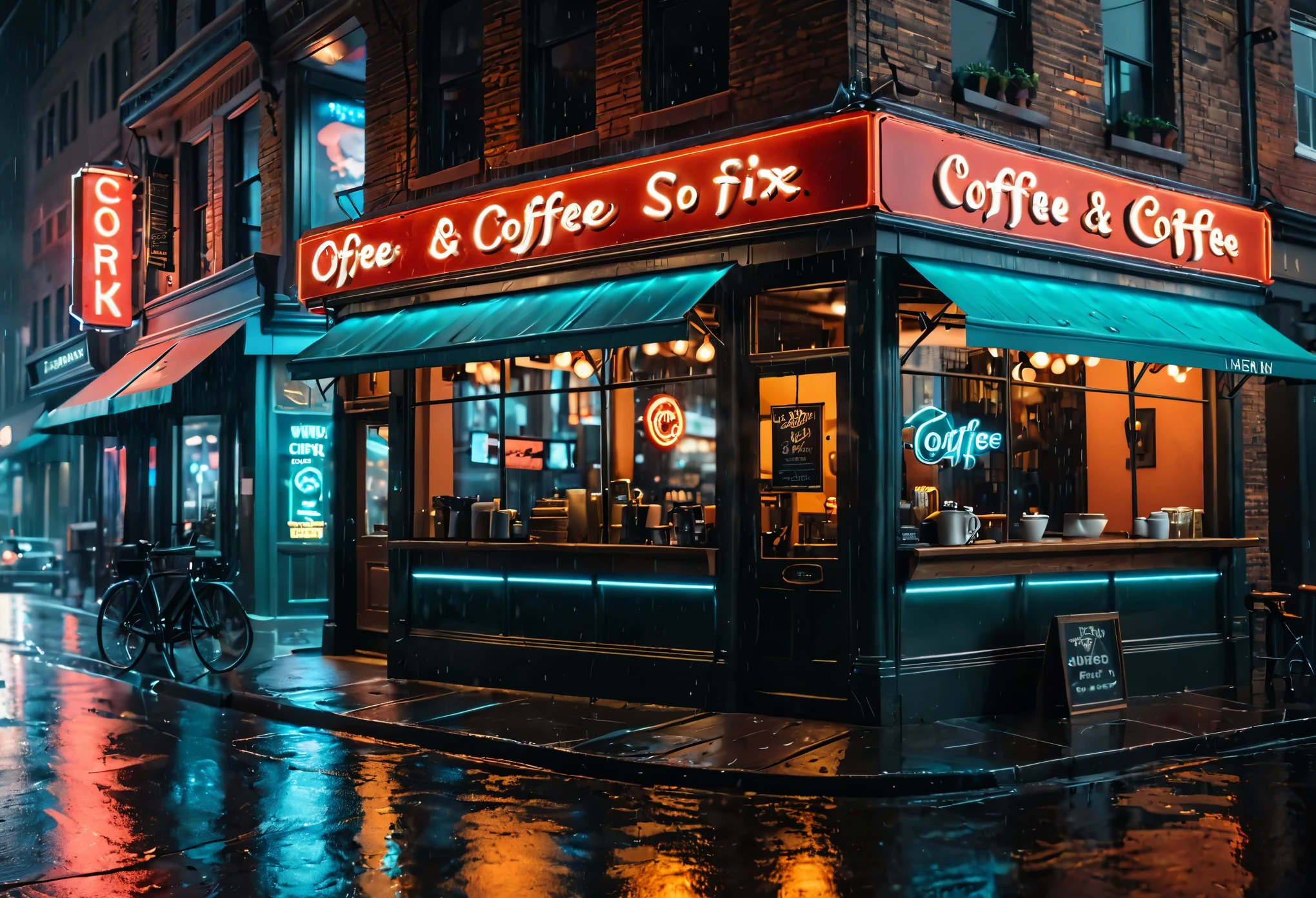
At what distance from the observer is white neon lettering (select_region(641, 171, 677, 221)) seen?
33.8 feet

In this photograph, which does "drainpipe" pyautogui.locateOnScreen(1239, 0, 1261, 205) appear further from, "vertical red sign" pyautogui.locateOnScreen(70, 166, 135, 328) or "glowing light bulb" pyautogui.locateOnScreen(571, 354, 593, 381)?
"vertical red sign" pyautogui.locateOnScreen(70, 166, 135, 328)

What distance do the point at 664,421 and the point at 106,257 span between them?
12815 millimetres

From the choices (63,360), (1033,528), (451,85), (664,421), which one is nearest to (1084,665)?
(1033,528)

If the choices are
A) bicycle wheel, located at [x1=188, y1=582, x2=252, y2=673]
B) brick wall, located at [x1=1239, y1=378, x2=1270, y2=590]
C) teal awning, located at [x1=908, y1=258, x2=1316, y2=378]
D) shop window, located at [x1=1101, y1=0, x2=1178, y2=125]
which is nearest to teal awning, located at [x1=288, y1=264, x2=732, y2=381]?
teal awning, located at [x1=908, y1=258, x2=1316, y2=378]

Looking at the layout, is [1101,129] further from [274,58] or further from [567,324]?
[274,58]

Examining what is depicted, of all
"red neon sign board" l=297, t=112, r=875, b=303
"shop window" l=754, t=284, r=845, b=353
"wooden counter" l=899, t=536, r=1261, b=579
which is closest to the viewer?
"red neon sign board" l=297, t=112, r=875, b=303

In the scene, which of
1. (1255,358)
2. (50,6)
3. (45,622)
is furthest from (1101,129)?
(50,6)

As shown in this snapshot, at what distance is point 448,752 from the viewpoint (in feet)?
30.2

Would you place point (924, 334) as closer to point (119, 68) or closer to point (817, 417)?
point (817, 417)

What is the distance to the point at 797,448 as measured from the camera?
10094 mm

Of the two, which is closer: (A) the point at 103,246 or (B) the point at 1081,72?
(B) the point at 1081,72

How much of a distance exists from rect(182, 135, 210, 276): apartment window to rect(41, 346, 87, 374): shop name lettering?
15.4 ft

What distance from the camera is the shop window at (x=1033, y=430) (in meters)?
10.1

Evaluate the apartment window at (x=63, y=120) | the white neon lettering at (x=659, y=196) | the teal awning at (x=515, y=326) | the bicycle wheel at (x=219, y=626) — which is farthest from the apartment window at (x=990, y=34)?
the apartment window at (x=63, y=120)
